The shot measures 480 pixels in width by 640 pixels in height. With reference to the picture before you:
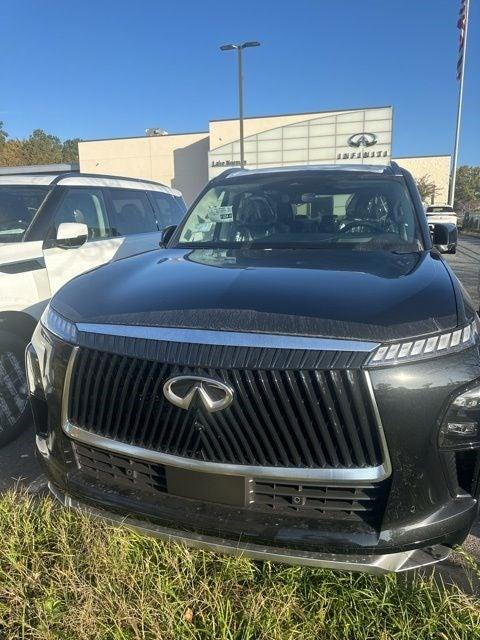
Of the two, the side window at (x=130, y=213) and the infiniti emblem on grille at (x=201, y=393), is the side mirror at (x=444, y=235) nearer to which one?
the infiniti emblem on grille at (x=201, y=393)

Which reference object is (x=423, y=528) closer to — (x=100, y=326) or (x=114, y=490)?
(x=114, y=490)

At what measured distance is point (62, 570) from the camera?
2.05 metres

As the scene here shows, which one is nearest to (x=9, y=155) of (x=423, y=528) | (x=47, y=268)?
(x=47, y=268)

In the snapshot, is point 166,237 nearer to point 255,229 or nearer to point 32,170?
point 255,229

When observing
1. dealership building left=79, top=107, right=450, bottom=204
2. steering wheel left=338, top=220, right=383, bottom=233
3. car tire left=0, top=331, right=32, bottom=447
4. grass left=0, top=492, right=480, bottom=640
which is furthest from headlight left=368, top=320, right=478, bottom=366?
dealership building left=79, top=107, right=450, bottom=204

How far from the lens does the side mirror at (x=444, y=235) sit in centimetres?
328

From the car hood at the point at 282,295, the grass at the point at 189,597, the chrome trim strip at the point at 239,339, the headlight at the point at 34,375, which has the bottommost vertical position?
the grass at the point at 189,597

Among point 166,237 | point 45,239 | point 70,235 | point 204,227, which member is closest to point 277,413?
point 204,227

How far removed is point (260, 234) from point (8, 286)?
186 cm

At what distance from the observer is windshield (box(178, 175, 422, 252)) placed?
9.93ft

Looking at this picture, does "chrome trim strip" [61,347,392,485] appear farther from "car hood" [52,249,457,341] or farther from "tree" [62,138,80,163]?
"tree" [62,138,80,163]

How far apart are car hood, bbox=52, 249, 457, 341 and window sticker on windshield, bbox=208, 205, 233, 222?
98cm

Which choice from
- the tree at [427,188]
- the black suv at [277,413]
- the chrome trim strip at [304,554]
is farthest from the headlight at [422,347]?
the tree at [427,188]

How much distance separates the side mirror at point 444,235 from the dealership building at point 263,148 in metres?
18.7
